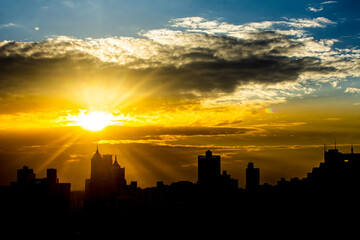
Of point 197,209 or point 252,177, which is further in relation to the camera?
point 252,177

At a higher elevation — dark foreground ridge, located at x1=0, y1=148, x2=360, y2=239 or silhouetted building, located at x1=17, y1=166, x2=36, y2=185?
→ silhouetted building, located at x1=17, y1=166, x2=36, y2=185

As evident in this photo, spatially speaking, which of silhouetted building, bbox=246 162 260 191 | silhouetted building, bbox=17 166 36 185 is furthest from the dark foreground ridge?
silhouetted building, bbox=246 162 260 191

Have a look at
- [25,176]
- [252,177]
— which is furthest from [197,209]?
[25,176]

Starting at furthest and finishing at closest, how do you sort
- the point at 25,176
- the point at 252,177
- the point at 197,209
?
the point at 252,177 → the point at 25,176 → the point at 197,209

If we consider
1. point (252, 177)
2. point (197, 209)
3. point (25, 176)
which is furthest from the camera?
point (252, 177)

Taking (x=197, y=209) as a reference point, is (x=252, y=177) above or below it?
above

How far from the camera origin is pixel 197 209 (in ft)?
463

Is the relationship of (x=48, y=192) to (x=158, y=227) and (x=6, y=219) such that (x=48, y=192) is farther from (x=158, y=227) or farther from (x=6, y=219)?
(x=158, y=227)

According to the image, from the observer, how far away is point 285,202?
134 m

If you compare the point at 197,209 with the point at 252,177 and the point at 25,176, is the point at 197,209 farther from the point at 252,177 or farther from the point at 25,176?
the point at 25,176

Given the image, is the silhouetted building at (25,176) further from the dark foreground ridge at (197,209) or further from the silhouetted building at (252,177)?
the silhouetted building at (252,177)

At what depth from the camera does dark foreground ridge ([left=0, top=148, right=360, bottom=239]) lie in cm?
12288

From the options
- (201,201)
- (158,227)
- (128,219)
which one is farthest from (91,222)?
(201,201)

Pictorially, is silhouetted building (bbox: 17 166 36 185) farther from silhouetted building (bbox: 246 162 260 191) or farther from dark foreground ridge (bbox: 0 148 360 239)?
silhouetted building (bbox: 246 162 260 191)
